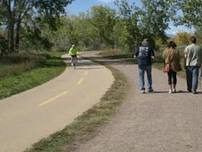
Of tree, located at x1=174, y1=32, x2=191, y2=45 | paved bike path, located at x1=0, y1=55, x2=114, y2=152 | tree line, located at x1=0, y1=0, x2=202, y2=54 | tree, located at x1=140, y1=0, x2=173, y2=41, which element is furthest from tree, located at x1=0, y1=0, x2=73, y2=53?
paved bike path, located at x1=0, y1=55, x2=114, y2=152

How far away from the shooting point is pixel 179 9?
4766 centimetres

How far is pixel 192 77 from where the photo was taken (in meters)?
19.9

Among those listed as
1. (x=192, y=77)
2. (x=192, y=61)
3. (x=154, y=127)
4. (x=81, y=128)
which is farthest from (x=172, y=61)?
(x=81, y=128)

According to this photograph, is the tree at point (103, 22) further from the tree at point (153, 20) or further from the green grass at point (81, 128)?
the green grass at point (81, 128)

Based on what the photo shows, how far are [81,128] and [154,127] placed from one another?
59.5 inches

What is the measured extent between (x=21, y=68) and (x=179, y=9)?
14638 millimetres

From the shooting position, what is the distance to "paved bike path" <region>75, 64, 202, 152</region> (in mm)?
10398

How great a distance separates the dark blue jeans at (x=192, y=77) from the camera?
63.8 ft

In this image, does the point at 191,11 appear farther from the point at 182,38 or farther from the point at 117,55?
the point at 182,38

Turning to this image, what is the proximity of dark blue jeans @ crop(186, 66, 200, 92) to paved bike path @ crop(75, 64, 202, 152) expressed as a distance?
86cm

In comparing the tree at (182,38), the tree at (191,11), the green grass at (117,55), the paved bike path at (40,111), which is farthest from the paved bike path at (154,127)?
the tree at (182,38)

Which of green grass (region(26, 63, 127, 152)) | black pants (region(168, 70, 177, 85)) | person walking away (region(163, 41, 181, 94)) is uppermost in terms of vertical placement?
person walking away (region(163, 41, 181, 94))

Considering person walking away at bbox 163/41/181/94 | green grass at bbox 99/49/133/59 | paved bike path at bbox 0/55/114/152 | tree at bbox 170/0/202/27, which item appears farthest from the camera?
green grass at bbox 99/49/133/59

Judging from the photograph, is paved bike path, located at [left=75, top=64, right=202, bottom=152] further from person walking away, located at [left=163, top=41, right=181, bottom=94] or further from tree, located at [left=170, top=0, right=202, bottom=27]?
tree, located at [left=170, top=0, right=202, bottom=27]
